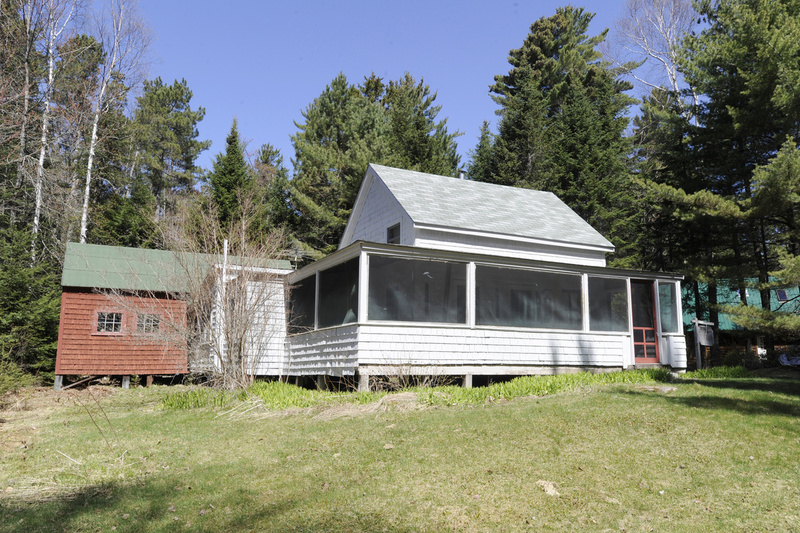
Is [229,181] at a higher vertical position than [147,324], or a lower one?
higher

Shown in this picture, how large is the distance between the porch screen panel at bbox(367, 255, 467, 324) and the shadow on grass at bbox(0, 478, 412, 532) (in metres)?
6.63

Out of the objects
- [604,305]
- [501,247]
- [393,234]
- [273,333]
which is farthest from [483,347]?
[273,333]

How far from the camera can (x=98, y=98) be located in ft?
102

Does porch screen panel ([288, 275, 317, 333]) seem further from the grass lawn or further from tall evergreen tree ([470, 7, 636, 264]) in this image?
tall evergreen tree ([470, 7, 636, 264])

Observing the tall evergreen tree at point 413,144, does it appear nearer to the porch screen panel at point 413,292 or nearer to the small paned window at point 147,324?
the small paned window at point 147,324

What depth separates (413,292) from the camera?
13.3 metres

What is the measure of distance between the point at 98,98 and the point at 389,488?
101 ft

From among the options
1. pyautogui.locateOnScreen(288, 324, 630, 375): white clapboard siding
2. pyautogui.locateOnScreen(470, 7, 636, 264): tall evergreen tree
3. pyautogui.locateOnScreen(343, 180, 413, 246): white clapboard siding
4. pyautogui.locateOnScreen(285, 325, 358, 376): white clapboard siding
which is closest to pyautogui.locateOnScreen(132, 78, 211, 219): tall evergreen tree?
pyautogui.locateOnScreen(470, 7, 636, 264): tall evergreen tree

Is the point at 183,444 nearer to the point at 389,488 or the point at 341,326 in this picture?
the point at 389,488

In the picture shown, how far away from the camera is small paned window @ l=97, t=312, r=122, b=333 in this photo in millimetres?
19234

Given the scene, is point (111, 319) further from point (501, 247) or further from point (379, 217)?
point (501, 247)

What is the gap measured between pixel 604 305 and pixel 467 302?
430 cm

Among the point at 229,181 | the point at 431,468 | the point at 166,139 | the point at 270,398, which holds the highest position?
the point at 166,139

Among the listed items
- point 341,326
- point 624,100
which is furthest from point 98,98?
point 624,100
